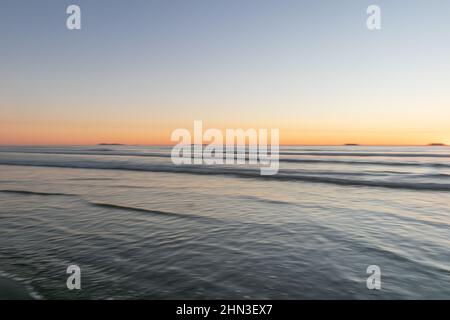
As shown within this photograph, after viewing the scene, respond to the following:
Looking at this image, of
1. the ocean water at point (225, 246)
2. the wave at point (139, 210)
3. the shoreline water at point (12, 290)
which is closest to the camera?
the shoreline water at point (12, 290)

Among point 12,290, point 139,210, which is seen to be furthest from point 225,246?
point 139,210

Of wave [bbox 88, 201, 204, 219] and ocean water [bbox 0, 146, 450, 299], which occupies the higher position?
wave [bbox 88, 201, 204, 219]

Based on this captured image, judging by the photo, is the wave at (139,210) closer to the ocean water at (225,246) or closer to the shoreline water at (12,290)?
the ocean water at (225,246)

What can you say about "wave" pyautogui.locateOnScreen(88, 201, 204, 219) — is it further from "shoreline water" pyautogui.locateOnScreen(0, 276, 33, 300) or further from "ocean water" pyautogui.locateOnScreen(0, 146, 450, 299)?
"shoreline water" pyautogui.locateOnScreen(0, 276, 33, 300)

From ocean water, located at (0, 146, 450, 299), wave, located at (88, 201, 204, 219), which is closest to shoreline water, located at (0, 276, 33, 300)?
ocean water, located at (0, 146, 450, 299)

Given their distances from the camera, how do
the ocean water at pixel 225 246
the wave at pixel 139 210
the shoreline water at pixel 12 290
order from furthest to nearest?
the wave at pixel 139 210 < the ocean water at pixel 225 246 < the shoreline water at pixel 12 290

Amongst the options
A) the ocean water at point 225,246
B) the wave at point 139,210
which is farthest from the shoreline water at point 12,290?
the wave at point 139,210

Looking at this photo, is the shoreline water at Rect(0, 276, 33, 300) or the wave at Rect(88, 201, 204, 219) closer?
the shoreline water at Rect(0, 276, 33, 300)

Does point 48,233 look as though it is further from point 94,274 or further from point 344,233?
point 344,233

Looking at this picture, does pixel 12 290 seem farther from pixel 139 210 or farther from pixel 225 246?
pixel 139 210

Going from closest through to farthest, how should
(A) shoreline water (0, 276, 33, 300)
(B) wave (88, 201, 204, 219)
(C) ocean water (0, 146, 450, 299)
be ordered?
1. (A) shoreline water (0, 276, 33, 300)
2. (C) ocean water (0, 146, 450, 299)
3. (B) wave (88, 201, 204, 219)
